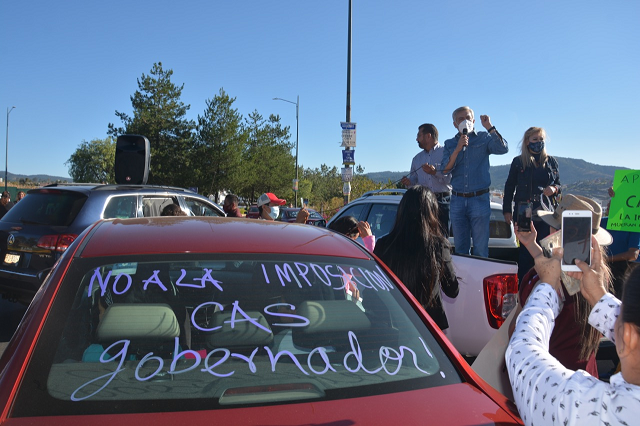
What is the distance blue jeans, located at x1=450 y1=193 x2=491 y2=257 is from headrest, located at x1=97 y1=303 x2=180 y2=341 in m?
4.63

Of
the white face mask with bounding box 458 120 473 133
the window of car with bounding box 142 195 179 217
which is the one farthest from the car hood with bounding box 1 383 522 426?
the window of car with bounding box 142 195 179 217

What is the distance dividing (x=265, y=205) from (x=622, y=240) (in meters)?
4.80

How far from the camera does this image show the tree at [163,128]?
1865 inches

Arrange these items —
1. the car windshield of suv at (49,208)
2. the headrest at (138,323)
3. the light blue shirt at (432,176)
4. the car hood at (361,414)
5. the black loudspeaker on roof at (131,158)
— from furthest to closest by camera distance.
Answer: the black loudspeaker on roof at (131,158), the light blue shirt at (432,176), the car windshield of suv at (49,208), the headrest at (138,323), the car hood at (361,414)

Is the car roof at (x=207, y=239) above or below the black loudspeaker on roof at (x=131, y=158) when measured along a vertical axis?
below

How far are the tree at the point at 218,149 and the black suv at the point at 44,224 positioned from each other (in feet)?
136

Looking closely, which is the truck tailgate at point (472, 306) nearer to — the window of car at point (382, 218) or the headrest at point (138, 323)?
the window of car at point (382, 218)

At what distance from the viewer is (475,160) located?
6.28 meters

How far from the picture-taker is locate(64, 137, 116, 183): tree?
310ft

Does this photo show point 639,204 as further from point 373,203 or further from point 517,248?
point 373,203

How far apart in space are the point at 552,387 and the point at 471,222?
15.6 ft

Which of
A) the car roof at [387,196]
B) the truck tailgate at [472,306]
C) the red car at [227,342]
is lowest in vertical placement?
the truck tailgate at [472,306]

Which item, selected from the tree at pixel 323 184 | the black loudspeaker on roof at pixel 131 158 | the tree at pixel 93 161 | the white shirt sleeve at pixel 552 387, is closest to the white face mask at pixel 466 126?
the white shirt sleeve at pixel 552 387

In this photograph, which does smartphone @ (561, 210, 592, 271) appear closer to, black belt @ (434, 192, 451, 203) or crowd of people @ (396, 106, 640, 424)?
crowd of people @ (396, 106, 640, 424)
